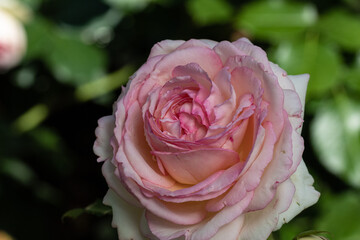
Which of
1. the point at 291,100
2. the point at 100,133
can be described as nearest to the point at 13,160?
the point at 100,133

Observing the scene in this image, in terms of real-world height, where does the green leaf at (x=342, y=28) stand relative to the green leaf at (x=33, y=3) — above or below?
above

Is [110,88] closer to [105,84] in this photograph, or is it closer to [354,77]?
[105,84]

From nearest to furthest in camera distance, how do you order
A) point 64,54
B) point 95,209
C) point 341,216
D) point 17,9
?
point 95,209
point 341,216
point 64,54
point 17,9

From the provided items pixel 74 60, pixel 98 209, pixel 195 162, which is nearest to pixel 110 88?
pixel 74 60

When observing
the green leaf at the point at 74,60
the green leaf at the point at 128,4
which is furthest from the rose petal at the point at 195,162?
the green leaf at the point at 128,4

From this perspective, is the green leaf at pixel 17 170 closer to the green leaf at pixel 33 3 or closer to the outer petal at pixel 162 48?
the green leaf at pixel 33 3

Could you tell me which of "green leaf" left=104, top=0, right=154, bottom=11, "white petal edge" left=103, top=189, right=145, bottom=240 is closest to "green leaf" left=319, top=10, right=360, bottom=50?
"green leaf" left=104, top=0, right=154, bottom=11
